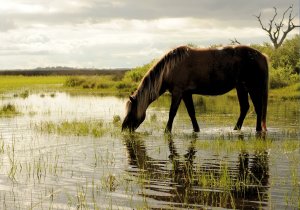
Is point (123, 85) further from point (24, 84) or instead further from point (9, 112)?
point (9, 112)

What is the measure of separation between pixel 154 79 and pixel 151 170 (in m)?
5.17

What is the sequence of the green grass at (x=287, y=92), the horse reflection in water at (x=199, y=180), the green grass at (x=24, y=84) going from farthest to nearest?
the green grass at (x=24, y=84) → the green grass at (x=287, y=92) → the horse reflection in water at (x=199, y=180)

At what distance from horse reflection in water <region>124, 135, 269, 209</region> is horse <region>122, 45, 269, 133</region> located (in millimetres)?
3164

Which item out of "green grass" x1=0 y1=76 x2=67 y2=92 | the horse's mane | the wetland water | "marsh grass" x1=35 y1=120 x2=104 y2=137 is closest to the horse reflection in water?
the wetland water

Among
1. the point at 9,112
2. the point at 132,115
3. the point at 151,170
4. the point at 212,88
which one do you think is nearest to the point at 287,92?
the point at 9,112

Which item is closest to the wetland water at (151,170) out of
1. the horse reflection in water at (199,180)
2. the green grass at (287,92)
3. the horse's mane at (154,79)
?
the horse reflection in water at (199,180)

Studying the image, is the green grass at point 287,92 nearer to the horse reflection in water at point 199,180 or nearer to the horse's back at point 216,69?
the horse's back at point 216,69

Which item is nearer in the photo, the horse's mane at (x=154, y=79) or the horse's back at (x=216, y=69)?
the horse's mane at (x=154, y=79)

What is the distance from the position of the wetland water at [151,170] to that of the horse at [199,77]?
0.71 meters

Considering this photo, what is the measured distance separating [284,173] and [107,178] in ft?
9.61

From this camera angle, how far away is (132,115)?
1327cm

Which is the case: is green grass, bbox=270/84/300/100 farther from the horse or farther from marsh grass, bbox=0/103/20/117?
marsh grass, bbox=0/103/20/117

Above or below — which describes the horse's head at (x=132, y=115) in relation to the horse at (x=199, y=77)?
below

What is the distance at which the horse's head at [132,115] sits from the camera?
519 inches
